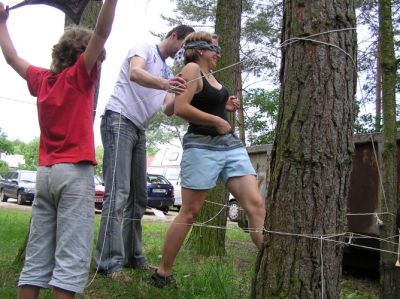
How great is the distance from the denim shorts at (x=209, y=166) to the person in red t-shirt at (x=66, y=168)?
856 millimetres

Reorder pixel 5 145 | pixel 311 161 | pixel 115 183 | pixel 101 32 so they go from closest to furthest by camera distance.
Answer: pixel 311 161 → pixel 101 32 → pixel 115 183 → pixel 5 145

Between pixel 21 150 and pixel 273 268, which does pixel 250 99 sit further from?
pixel 21 150

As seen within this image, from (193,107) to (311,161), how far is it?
118 centimetres

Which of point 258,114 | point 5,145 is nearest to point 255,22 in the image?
point 258,114

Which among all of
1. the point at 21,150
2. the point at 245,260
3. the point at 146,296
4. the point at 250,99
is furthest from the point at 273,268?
the point at 21,150

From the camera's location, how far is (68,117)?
7.98 feet

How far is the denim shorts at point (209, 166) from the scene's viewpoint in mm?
3154

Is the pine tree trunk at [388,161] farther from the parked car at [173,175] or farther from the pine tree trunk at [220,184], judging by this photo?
the parked car at [173,175]

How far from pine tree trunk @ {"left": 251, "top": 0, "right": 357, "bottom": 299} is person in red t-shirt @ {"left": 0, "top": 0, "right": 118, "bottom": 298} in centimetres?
89

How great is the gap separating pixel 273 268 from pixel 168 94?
1816 millimetres

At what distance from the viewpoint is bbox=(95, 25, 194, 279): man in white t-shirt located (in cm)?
340

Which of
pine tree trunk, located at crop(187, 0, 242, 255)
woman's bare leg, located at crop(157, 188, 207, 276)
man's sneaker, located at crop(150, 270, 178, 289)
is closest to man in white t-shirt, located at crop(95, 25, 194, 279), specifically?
man's sneaker, located at crop(150, 270, 178, 289)

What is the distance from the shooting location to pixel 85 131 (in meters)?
2.44

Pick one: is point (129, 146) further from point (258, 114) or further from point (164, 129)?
point (164, 129)
